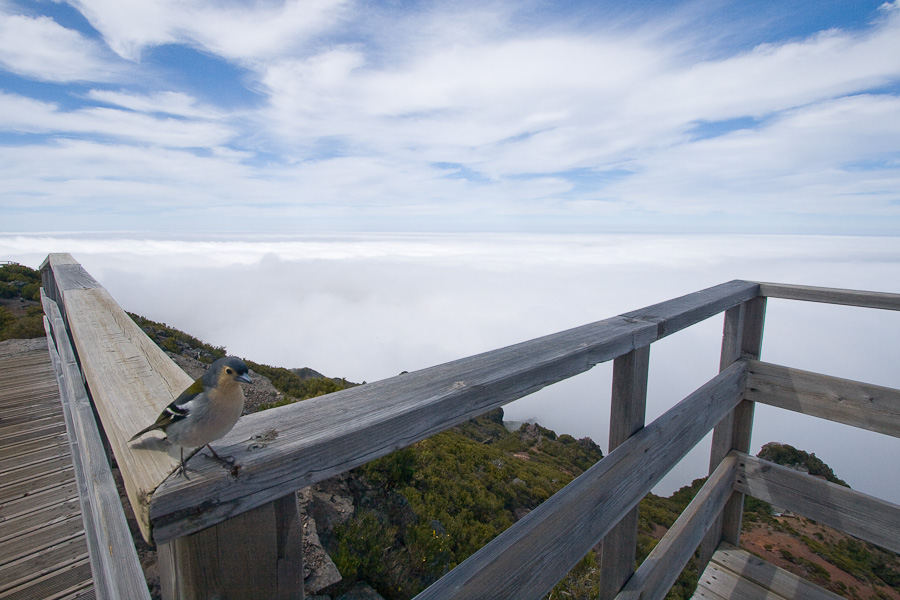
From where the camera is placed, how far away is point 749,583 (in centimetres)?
300

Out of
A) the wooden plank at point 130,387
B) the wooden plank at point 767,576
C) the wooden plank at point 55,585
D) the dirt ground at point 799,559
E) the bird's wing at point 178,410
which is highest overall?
the bird's wing at point 178,410

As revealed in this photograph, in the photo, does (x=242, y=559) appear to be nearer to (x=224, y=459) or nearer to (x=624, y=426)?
(x=224, y=459)

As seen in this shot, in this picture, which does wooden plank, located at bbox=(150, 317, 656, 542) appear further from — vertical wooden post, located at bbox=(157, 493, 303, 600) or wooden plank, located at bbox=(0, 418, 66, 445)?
wooden plank, located at bbox=(0, 418, 66, 445)

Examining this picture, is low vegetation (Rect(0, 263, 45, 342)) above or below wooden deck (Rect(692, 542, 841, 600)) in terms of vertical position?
above

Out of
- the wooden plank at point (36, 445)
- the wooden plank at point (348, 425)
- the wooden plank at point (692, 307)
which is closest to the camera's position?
the wooden plank at point (348, 425)

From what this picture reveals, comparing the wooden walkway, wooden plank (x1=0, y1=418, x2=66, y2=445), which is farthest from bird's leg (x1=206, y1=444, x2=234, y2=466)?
wooden plank (x1=0, y1=418, x2=66, y2=445)

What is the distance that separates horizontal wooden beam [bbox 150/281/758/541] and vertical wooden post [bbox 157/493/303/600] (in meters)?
0.05

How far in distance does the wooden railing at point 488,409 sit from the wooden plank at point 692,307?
13 mm

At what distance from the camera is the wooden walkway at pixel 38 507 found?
232cm

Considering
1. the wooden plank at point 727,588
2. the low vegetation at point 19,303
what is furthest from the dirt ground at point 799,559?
the low vegetation at point 19,303

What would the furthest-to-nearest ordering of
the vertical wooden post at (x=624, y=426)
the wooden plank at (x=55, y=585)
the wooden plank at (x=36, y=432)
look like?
the wooden plank at (x=36, y=432), the wooden plank at (x=55, y=585), the vertical wooden post at (x=624, y=426)

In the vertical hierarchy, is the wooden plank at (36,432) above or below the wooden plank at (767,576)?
above

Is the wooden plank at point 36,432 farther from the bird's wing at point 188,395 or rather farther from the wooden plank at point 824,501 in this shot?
the wooden plank at point 824,501

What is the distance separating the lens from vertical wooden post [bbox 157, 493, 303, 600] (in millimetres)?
763
